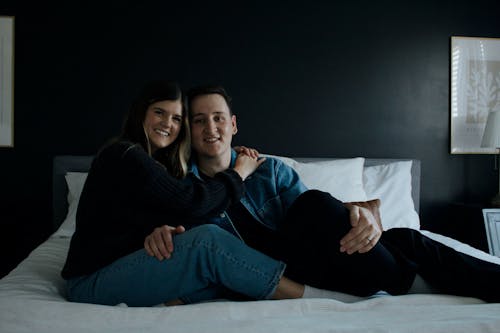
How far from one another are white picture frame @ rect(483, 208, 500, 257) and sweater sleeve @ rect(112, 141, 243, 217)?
2145 millimetres

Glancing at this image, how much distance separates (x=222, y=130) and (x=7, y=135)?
71.1 inches

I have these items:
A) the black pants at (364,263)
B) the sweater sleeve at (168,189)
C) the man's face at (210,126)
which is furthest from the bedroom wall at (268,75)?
the black pants at (364,263)

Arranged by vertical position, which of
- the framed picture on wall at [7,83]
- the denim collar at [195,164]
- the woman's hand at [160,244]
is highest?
the framed picture on wall at [7,83]

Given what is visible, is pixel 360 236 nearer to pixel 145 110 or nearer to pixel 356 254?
pixel 356 254

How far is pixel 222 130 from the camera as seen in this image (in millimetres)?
1915

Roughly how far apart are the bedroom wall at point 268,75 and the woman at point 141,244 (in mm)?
1644

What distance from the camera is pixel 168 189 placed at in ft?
4.83

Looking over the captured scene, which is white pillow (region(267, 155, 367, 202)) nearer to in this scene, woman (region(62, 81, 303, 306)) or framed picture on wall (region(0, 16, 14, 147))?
woman (region(62, 81, 303, 306))

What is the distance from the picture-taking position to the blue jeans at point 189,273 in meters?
1.36

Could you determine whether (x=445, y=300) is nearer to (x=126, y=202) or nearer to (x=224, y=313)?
(x=224, y=313)

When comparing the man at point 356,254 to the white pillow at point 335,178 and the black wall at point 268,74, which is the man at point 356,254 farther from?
the black wall at point 268,74

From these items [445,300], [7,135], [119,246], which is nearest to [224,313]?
[119,246]

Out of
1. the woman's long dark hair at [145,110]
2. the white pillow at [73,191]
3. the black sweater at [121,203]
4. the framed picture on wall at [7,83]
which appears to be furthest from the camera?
the framed picture on wall at [7,83]

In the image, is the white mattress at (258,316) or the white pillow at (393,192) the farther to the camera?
the white pillow at (393,192)
